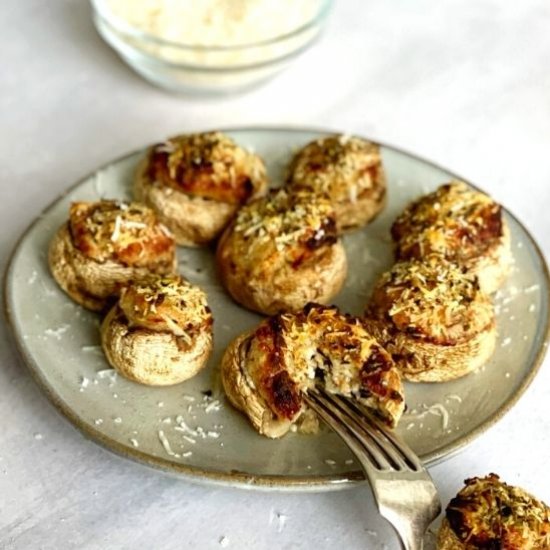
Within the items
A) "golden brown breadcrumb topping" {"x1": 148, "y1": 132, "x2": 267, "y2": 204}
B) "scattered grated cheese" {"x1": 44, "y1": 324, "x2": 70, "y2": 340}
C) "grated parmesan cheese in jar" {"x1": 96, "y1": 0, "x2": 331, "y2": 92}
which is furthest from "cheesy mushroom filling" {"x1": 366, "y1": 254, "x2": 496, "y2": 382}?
"grated parmesan cheese in jar" {"x1": 96, "y1": 0, "x2": 331, "y2": 92}

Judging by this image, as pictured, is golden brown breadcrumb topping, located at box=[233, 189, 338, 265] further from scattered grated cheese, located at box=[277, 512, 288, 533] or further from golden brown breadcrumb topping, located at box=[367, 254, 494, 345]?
scattered grated cheese, located at box=[277, 512, 288, 533]

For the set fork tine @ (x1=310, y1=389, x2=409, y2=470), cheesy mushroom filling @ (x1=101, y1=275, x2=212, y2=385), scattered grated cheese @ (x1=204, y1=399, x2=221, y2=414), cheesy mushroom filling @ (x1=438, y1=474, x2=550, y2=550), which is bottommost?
scattered grated cheese @ (x1=204, y1=399, x2=221, y2=414)

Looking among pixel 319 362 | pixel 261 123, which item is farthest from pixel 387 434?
pixel 261 123

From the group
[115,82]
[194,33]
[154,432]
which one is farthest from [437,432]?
[115,82]

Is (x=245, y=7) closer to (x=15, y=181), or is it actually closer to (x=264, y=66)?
(x=264, y=66)

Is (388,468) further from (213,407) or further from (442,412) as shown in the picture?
(213,407)
